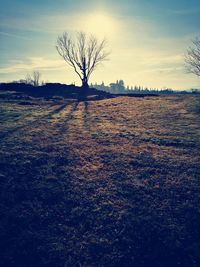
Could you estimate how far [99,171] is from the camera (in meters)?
8.66

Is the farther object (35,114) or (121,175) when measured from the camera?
(35,114)

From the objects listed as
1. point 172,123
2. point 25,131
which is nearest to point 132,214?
point 25,131

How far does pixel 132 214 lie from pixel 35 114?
13446 millimetres

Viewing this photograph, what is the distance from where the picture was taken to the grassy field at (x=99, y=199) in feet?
18.2

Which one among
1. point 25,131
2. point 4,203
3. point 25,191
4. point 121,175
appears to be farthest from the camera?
point 25,131

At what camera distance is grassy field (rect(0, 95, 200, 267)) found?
5539 mm

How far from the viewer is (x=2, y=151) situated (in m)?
10.1

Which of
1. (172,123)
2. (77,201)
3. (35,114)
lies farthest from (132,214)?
(35,114)

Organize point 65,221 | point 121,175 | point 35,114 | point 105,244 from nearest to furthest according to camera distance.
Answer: point 105,244, point 65,221, point 121,175, point 35,114

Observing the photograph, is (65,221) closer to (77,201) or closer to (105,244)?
(77,201)

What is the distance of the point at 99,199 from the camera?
7.15 metres

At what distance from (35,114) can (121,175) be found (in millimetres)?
11585

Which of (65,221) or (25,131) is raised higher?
(25,131)

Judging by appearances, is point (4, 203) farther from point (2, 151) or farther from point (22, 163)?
point (2, 151)
